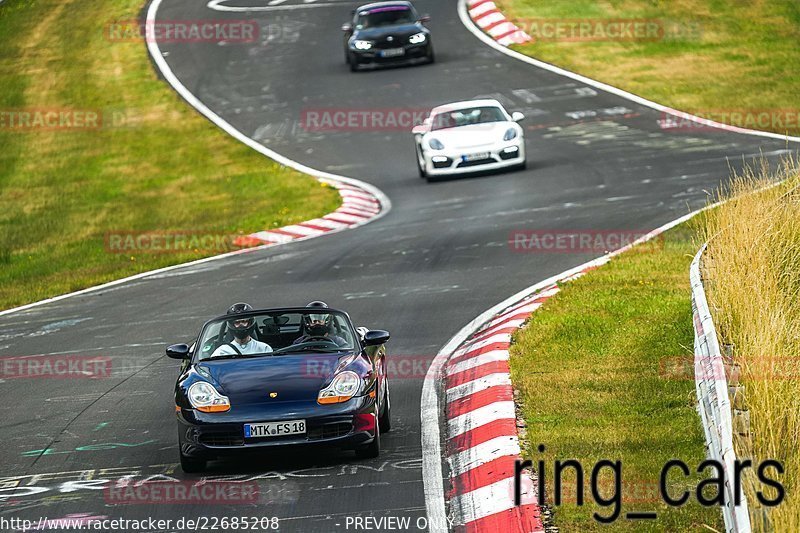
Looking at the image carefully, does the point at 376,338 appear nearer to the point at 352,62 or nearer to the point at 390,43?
the point at 390,43

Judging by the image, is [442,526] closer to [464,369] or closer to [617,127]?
[464,369]

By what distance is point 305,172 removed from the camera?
28.8 metres

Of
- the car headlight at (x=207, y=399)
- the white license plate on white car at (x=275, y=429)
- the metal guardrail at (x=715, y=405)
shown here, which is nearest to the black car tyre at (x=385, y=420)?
the white license plate on white car at (x=275, y=429)

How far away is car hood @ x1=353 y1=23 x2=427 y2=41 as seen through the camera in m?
36.0

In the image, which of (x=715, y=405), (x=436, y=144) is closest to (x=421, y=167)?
(x=436, y=144)

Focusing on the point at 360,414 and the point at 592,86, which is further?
the point at 592,86

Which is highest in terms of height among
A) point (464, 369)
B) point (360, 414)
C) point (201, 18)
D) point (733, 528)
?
point (733, 528)

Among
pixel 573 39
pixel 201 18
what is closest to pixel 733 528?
pixel 573 39

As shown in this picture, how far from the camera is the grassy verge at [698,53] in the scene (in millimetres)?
31969

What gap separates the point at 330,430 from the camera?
10336mm

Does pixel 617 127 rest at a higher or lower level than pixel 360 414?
lower

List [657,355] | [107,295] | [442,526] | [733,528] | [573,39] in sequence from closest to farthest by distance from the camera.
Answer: [733,528] → [442,526] → [657,355] → [107,295] → [573,39]

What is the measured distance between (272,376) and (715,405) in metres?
3.51

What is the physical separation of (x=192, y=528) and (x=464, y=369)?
4975 millimetres
